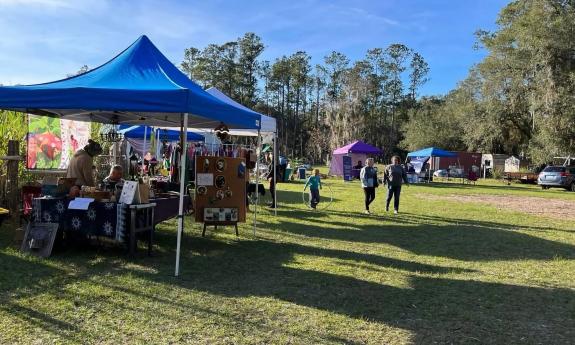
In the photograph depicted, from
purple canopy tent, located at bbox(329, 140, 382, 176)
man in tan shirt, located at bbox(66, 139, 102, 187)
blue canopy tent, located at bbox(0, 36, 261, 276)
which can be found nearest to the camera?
blue canopy tent, located at bbox(0, 36, 261, 276)

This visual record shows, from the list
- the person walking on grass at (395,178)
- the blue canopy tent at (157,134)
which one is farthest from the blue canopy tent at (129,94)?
the blue canopy tent at (157,134)

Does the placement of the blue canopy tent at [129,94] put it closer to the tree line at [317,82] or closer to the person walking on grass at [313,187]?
the person walking on grass at [313,187]

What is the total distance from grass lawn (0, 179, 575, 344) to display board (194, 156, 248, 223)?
19.2 inches

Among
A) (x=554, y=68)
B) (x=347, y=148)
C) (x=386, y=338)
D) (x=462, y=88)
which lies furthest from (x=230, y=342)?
(x=462, y=88)

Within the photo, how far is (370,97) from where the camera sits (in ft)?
225

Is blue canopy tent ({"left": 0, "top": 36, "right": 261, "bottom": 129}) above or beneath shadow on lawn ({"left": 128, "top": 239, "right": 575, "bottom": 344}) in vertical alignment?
above

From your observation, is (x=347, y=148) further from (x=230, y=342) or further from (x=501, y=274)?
(x=230, y=342)

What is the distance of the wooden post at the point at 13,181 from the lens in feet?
27.2

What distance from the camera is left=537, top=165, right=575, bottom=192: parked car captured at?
27031 millimetres

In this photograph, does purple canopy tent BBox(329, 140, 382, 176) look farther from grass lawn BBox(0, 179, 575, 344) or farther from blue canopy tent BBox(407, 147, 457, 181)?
grass lawn BBox(0, 179, 575, 344)

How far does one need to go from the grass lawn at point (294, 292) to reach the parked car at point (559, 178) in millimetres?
20747

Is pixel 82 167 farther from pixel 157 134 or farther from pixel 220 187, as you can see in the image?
pixel 157 134

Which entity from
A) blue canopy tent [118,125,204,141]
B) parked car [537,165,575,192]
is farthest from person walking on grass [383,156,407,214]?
parked car [537,165,575,192]

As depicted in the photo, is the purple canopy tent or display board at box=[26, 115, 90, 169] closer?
display board at box=[26, 115, 90, 169]
